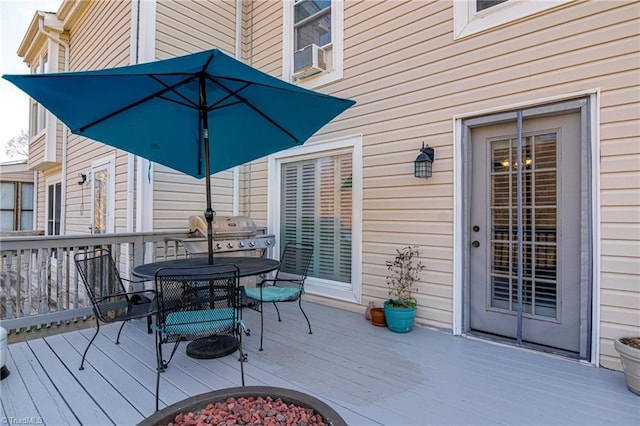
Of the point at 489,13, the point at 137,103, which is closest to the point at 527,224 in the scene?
the point at 489,13

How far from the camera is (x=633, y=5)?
8.16 feet

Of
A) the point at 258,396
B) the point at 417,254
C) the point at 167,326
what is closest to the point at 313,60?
the point at 417,254

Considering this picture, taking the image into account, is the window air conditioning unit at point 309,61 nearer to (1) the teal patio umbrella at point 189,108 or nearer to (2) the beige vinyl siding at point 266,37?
(2) the beige vinyl siding at point 266,37

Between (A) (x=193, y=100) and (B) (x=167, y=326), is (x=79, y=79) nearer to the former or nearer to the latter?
(A) (x=193, y=100)

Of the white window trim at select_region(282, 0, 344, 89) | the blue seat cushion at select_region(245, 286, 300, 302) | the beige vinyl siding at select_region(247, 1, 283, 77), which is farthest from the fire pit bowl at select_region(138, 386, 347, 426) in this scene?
the beige vinyl siding at select_region(247, 1, 283, 77)

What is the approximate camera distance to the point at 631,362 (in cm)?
219

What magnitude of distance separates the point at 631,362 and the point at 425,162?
2.15 metres

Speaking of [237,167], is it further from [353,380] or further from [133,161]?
[353,380]

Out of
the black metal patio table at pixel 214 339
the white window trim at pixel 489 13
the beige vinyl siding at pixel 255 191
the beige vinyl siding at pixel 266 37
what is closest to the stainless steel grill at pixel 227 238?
the beige vinyl siding at pixel 255 191

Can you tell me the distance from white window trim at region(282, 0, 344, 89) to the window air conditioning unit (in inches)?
3.3

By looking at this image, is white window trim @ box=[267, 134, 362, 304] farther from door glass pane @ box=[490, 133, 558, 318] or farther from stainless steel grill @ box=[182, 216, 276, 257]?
door glass pane @ box=[490, 133, 558, 318]

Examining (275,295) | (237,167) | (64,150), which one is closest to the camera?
(275,295)

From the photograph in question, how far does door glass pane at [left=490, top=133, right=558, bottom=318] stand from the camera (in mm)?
2895

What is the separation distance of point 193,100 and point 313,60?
219 centimetres
